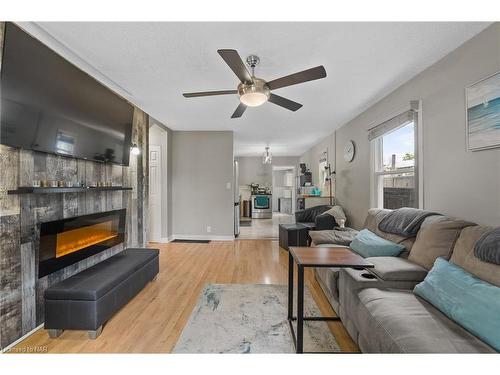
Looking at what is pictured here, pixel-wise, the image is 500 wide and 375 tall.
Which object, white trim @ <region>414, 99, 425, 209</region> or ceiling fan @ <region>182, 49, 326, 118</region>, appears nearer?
ceiling fan @ <region>182, 49, 326, 118</region>

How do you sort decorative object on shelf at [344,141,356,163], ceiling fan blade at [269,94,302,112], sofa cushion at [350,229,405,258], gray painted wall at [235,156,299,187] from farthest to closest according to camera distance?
gray painted wall at [235,156,299,187], decorative object on shelf at [344,141,356,163], ceiling fan blade at [269,94,302,112], sofa cushion at [350,229,405,258]

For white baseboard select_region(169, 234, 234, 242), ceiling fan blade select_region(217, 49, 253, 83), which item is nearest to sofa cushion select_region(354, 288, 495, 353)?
ceiling fan blade select_region(217, 49, 253, 83)

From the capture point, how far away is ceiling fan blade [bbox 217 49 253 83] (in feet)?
4.84

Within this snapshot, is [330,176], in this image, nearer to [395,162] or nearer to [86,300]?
[395,162]

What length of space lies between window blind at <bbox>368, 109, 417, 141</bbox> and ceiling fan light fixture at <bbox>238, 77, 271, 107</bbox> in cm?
172

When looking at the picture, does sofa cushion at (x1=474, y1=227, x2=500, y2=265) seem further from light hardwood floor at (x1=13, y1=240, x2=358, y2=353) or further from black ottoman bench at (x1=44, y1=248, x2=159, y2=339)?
black ottoman bench at (x1=44, y1=248, x2=159, y2=339)

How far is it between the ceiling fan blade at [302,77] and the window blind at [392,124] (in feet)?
4.66

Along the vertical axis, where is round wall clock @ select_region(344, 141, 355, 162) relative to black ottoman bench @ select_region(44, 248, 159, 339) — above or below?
above

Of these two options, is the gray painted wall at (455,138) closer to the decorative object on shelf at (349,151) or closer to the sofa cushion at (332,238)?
the sofa cushion at (332,238)

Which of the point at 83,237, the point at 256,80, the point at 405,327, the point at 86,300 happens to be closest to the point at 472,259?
the point at 405,327

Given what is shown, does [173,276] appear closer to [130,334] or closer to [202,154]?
[130,334]

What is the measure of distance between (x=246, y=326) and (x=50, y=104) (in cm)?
255

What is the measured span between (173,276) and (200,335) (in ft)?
4.39

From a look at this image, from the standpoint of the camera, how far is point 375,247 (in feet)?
6.65
